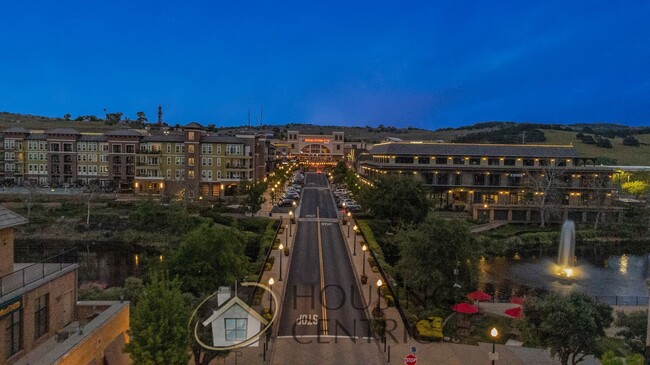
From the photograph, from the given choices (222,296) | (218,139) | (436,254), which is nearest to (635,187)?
(218,139)

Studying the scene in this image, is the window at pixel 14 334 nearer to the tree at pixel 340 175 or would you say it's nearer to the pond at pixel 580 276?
the pond at pixel 580 276

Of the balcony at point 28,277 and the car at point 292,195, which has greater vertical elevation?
the balcony at point 28,277

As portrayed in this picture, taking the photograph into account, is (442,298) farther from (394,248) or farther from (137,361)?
(394,248)

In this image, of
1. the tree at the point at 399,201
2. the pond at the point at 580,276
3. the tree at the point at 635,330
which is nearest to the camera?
the tree at the point at 635,330

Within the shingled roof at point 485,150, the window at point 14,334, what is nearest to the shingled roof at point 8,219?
the window at point 14,334

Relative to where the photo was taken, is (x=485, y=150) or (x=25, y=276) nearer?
(x=25, y=276)

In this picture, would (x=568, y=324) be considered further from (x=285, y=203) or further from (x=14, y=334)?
(x=285, y=203)

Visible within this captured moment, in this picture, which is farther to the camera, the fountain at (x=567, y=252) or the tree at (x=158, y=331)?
the fountain at (x=567, y=252)
